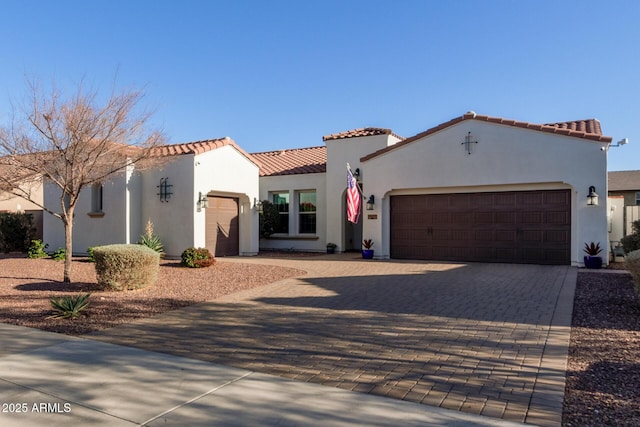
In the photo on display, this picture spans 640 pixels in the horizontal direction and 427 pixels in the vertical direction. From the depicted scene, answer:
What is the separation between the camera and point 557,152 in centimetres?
1425

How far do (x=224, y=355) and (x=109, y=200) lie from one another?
523 inches

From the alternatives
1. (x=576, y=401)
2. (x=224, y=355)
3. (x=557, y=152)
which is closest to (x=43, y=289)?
(x=224, y=355)

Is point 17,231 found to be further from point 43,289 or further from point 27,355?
point 27,355

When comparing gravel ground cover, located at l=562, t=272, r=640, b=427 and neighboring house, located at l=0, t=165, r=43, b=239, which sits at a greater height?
neighboring house, located at l=0, t=165, r=43, b=239

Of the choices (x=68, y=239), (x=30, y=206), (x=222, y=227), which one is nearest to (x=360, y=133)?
(x=222, y=227)

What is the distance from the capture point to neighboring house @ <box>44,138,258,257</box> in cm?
1627

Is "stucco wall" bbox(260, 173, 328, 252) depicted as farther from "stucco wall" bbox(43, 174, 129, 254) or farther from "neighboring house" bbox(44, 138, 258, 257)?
"stucco wall" bbox(43, 174, 129, 254)

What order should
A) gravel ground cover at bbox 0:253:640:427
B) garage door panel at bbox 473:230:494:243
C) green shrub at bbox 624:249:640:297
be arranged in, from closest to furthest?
gravel ground cover at bbox 0:253:640:427 < green shrub at bbox 624:249:640:297 < garage door panel at bbox 473:230:494:243

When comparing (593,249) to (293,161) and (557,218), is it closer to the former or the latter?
(557,218)

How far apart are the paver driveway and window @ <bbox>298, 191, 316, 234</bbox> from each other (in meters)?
10.6

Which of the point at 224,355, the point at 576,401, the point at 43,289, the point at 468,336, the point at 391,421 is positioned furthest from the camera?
the point at 43,289

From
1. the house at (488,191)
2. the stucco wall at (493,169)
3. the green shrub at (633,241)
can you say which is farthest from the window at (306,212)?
the green shrub at (633,241)

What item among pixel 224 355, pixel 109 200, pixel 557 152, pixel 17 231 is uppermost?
pixel 557 152

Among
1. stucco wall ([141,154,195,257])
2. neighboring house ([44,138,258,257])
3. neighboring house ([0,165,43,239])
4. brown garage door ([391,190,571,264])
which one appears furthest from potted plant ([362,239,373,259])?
neighboring house ([0,165,43,239])
